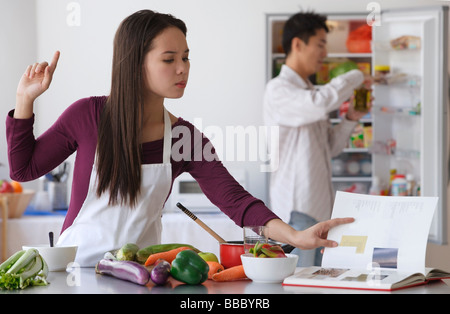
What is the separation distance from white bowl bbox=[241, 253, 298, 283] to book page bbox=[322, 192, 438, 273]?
125 millimetres

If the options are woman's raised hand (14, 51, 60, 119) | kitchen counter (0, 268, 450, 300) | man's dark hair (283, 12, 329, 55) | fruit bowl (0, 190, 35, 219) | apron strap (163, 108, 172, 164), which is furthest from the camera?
fruit bowl (0, 190, 35, 219)

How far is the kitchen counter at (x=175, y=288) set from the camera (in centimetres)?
113

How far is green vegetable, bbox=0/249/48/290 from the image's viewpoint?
3.79 ft

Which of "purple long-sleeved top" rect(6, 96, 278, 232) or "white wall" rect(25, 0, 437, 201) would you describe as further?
"white wall" rect(25, 0, 437, 201)

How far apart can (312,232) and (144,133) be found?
0.55m

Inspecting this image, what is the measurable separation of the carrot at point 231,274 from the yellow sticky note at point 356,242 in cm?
21

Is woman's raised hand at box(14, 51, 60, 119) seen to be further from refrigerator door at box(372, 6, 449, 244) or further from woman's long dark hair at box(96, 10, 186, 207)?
refrigerator door at box(372, 6, 449, 244)

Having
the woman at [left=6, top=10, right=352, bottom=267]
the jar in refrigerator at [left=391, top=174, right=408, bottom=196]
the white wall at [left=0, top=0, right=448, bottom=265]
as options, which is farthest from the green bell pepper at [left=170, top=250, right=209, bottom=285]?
the jar in refrigerator at [left=391, top=174, right=408, bottom=196]

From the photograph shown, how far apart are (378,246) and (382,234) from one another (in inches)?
1.0

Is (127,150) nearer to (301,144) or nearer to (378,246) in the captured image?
(378,246)

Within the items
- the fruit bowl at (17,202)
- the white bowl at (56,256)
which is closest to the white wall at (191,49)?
the fruit bowl at (17,202)

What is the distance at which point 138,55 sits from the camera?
1668 mm
